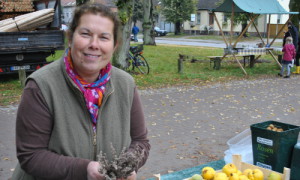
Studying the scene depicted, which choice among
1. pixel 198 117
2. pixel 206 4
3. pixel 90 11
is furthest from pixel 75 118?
pixel 206 4

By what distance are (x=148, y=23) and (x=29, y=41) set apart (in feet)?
54.5

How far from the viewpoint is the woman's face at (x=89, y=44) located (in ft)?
6.43

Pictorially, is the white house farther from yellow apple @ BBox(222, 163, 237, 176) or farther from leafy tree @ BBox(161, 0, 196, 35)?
yellow apple @ BBox(222, 163, 237, 176)

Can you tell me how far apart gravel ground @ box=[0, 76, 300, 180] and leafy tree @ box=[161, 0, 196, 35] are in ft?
114

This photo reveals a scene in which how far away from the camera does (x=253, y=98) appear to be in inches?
392

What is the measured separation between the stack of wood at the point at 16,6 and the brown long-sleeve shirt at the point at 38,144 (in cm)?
1292

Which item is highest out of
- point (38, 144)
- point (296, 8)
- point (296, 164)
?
point (296, 8)

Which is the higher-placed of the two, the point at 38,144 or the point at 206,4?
the point at 206,4

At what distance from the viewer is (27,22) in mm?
11766

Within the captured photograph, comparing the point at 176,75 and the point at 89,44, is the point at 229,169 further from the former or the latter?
the point at 176,75

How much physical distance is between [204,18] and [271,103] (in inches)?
1755

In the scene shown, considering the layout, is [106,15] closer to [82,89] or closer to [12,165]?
[82,89]

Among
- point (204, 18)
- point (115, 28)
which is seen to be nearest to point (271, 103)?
point (115, 28)

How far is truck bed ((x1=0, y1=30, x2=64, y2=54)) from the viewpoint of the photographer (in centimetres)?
998
